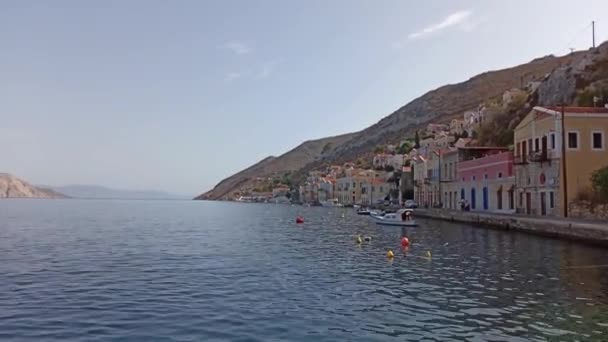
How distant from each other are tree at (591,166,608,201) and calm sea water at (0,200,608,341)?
328 inches

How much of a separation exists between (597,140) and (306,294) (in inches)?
1400

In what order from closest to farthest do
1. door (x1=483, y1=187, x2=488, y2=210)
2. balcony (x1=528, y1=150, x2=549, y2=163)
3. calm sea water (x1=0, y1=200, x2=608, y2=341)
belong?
1. calm sea water (x1=0, y1=200, x2=608, y2=341)
2. balcony (x1=528, y1=150, x2=549, y2=163)
3. door (x1=483, y1=187, x2=488, y2=210)

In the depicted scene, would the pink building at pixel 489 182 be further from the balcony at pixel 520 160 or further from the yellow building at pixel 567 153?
the yellow building at pixel 567 153

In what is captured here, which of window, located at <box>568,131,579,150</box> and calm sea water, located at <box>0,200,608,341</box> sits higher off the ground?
window, located at <box>568,131,579,150</box>

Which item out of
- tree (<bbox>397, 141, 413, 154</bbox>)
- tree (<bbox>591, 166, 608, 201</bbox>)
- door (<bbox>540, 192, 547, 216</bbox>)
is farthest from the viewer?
tree (<bbox>397, 141, 413, 154</bbox>)

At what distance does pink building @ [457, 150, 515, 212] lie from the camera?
55.1 metres

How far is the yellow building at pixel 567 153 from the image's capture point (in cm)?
4400

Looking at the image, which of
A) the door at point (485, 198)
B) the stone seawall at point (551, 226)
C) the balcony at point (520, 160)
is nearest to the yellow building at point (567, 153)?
the balcony at point (520, 160)

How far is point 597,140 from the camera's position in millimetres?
44062

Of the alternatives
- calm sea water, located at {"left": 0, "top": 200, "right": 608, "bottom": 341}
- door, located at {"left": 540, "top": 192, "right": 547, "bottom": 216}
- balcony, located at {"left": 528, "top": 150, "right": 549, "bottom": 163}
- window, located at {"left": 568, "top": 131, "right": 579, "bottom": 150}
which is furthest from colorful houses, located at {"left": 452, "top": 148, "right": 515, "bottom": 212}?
calm sea water, located at {"left": 0, "top": 200, "right": 608, "bottom": 341}

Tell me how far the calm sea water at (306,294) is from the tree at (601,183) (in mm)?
8337

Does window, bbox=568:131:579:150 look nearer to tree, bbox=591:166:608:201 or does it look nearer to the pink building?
tree, bbox=591:166:608:201

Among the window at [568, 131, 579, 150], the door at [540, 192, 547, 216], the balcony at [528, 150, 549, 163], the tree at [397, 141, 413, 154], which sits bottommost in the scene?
the door at [540, 192, 547, 216]

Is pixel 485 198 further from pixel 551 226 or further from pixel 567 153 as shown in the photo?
pixel 551 226
